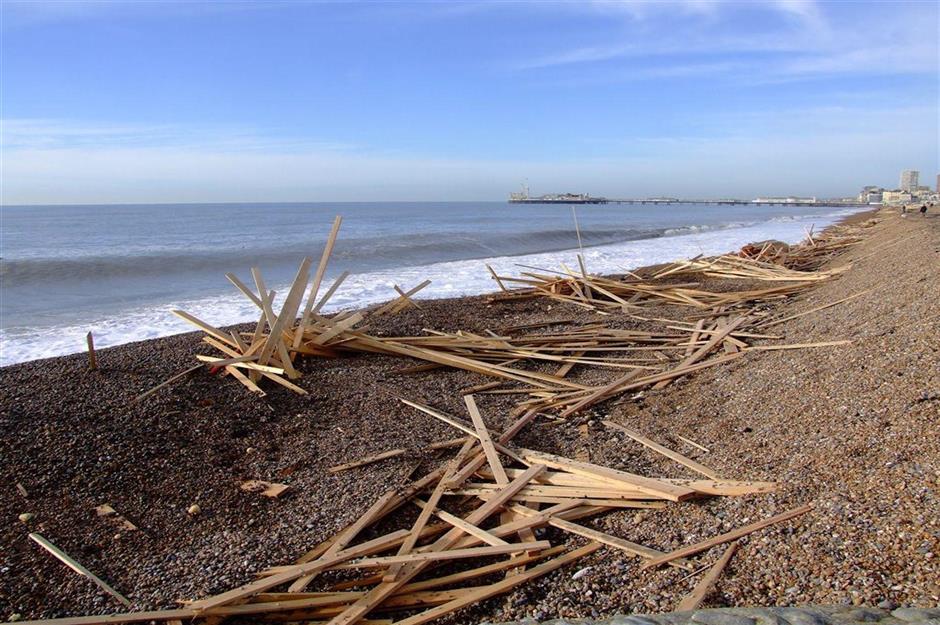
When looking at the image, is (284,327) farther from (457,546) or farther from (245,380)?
(457,546)

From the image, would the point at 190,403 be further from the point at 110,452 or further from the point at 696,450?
the point at 696,450

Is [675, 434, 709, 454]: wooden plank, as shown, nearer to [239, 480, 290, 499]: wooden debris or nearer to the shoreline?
the shoreline

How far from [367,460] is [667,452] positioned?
174 cm

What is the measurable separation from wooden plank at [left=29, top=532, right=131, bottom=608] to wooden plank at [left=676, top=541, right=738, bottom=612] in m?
2.11

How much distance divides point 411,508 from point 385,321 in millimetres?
4535

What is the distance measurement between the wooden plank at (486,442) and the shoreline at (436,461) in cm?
22

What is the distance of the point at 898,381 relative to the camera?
3.87 m

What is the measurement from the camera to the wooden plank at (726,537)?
2566 mm

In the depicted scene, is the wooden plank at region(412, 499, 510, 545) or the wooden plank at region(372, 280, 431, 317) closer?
the wooden plank at region(412, 499, 510, 545)

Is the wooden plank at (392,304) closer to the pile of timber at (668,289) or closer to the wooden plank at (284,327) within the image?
the pile of timber at (668,289)

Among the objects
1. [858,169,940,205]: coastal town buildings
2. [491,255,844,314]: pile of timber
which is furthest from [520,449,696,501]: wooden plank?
[858,169,940,205]: coastal town buildings

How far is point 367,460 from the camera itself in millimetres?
3822

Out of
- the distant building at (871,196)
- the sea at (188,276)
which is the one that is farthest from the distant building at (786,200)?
the sea at (188,276)

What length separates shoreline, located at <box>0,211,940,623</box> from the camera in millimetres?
2453
